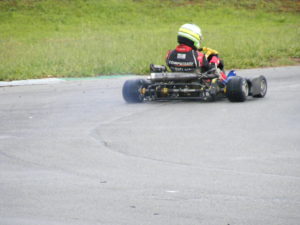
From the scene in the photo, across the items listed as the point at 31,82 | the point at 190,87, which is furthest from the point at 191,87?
the point at 31,82

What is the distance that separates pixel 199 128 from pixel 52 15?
3270 centimetres

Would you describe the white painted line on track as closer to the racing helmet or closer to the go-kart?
the go-kart

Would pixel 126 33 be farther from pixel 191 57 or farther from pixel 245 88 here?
pixel 245 88

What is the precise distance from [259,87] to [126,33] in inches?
825

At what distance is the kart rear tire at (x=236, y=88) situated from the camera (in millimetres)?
12477

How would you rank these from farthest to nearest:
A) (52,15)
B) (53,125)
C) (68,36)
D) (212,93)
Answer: (52,15), (68,36), (212,93), (53,125)

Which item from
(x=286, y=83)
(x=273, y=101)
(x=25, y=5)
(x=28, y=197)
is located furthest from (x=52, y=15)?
(x=28, y=197)

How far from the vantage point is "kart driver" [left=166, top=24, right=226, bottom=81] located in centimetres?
1282

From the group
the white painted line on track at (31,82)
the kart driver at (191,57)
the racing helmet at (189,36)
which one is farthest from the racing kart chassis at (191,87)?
the white painted line on track at (31,82)

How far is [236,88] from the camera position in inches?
492

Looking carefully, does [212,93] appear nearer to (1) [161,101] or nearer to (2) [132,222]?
(1) [161,101]

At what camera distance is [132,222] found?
595 centimetres

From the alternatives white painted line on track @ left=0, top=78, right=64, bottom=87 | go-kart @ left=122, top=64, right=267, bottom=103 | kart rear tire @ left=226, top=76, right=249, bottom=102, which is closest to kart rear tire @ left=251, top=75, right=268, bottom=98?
go-kart @ left=122, top=64, right=267, bottom=103

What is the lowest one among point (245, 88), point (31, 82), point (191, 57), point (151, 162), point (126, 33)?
point (151, 162)
